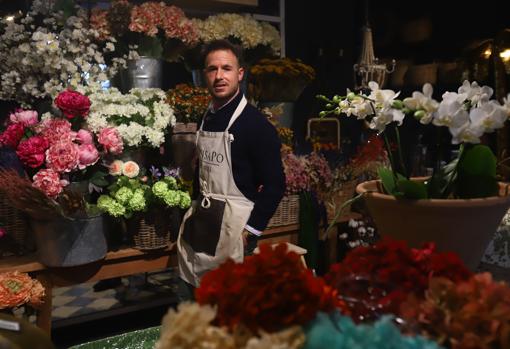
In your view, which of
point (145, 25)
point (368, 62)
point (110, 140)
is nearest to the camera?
point (110, 140)

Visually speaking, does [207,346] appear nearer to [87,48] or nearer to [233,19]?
[87,48]

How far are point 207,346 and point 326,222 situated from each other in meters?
2.39

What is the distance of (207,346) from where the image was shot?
1.81 ft

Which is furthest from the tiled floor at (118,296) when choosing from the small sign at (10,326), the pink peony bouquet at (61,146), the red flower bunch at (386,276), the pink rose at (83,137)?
the red flower bunch at (386,276)

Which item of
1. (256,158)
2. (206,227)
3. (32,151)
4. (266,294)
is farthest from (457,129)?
(32,151)

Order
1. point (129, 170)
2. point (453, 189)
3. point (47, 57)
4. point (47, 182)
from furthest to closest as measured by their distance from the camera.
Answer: point (47, 57), point (129, 170), point (47, 182), point (453, 189)

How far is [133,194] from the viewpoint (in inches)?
84.8

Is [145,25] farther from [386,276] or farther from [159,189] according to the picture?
[386,276]

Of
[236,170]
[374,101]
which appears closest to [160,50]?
[236,170]

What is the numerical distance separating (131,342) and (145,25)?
1.81 meters

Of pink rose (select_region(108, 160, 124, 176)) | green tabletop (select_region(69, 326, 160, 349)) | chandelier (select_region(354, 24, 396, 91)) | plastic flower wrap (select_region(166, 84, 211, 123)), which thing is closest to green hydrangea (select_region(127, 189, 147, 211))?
pink rose (select_region(108, 160, 124, 176))

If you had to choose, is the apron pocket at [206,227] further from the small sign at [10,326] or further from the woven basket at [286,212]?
the small sign at [10,326]

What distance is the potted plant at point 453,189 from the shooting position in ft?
2.84

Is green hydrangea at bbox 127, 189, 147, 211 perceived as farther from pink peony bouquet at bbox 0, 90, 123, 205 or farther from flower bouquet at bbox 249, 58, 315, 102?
flower bouquet at bbox 249, 58, 315, 102
